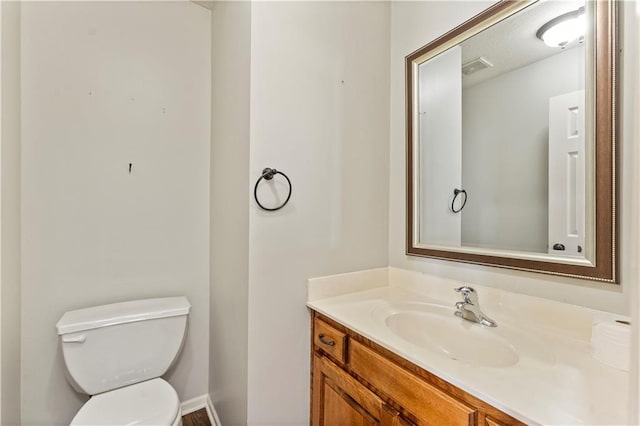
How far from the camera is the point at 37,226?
1.35 m

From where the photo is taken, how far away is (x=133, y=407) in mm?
1203

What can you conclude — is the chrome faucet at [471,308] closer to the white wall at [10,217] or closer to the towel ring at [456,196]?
the towel ring at [456,196]

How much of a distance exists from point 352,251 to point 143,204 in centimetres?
116

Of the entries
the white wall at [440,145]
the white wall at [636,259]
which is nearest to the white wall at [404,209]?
the white wall at [636,259]

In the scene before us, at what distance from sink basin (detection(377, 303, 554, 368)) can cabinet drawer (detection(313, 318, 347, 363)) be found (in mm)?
192

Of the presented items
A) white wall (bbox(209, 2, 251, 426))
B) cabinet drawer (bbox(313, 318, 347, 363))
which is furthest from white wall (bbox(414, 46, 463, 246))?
white wall (bbox(209, 2, 251, 426))

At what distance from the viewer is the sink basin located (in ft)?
2.94

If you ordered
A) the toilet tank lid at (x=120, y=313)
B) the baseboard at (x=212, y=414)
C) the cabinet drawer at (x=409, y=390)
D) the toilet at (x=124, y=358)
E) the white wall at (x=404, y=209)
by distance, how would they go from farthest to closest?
the baseboard at (x=212, y=414)
the toilet tank lid at (x=120, y=313)
the toilet at (x=124, y=358)
the white wall at (x=404, y=209)
the cabinet drawer at (x=409, y=390)

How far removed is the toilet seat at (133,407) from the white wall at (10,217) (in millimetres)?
303

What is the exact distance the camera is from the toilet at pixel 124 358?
118cm

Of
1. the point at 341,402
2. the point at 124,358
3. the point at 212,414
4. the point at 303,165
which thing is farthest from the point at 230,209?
the point at 212,414

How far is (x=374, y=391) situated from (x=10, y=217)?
1.58m

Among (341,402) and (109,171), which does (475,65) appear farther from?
(109,171)

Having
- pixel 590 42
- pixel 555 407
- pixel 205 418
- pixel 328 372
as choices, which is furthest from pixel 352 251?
pixel 205 418
